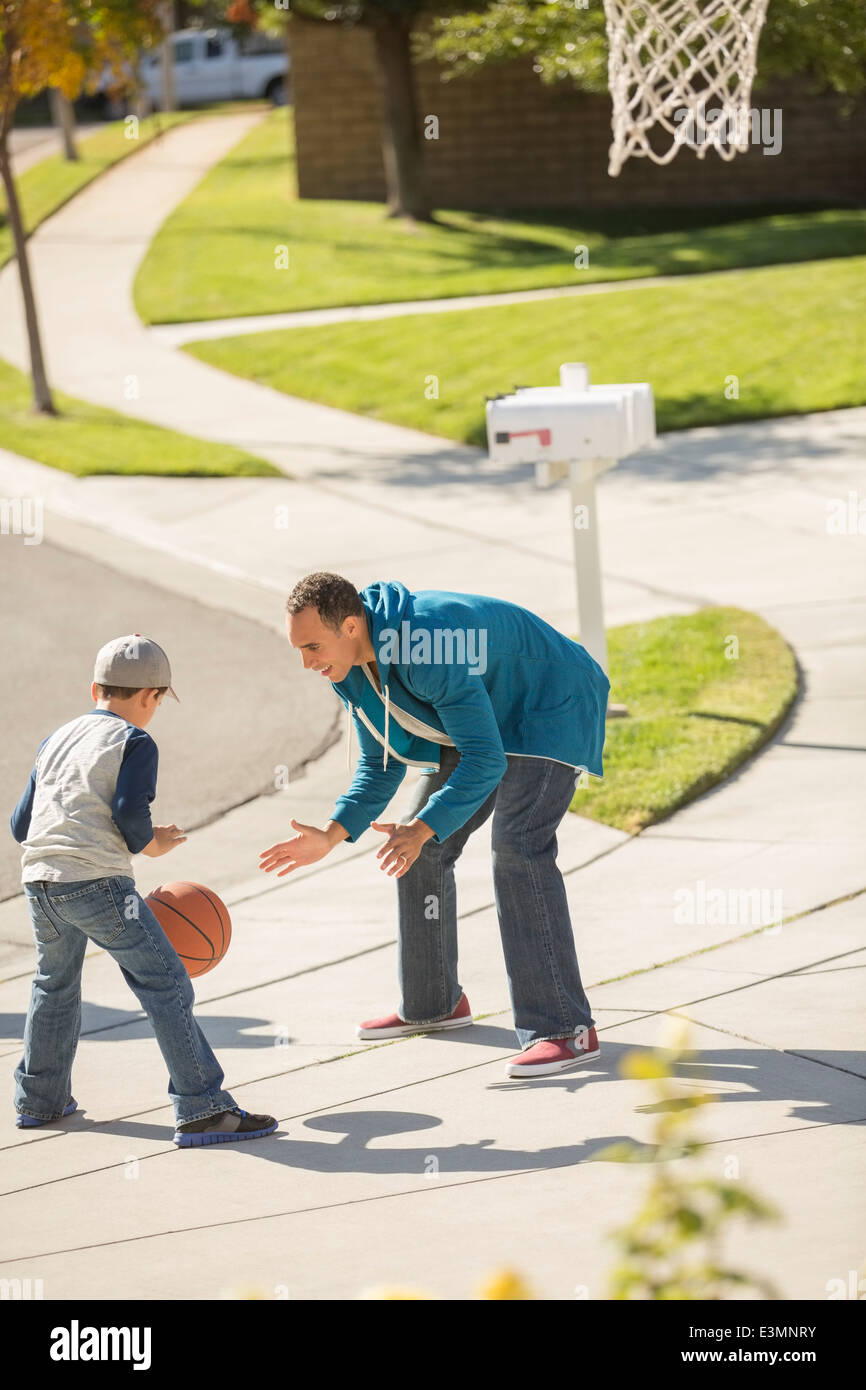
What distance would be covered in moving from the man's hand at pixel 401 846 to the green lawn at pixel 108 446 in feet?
34.6

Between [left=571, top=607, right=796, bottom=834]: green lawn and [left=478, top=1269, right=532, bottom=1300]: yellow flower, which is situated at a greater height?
[left=478, top=1269, right=532, bottom=1300]: yellow flower

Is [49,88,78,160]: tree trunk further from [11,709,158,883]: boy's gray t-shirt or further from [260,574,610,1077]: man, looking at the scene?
[11,709,158,883]: boy's gray t-shirt

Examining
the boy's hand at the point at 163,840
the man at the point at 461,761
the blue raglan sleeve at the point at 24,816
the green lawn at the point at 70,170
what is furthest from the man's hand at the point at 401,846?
the green lawn at the point at 70,170

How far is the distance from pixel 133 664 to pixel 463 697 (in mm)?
978

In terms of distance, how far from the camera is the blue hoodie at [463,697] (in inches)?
187

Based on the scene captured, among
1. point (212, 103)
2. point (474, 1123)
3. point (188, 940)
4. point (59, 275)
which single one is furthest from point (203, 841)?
point (212, 103)

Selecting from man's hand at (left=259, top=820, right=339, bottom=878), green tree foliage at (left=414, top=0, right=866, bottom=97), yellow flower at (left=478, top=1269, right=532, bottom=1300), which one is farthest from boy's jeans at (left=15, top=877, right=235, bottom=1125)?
green tree foliage at (left=414, top=0, right=866, bottom=97)

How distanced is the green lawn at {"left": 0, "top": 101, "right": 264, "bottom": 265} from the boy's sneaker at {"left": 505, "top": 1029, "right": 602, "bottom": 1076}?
77.2ft

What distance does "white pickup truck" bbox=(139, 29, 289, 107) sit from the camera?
44469mm

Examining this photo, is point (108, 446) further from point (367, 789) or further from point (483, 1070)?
point (483, 1070)

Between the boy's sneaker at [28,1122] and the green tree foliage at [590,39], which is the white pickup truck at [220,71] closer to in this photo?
the green tree foliage at [590,39]

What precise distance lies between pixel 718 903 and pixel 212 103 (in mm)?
43198

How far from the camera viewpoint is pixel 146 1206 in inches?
172
